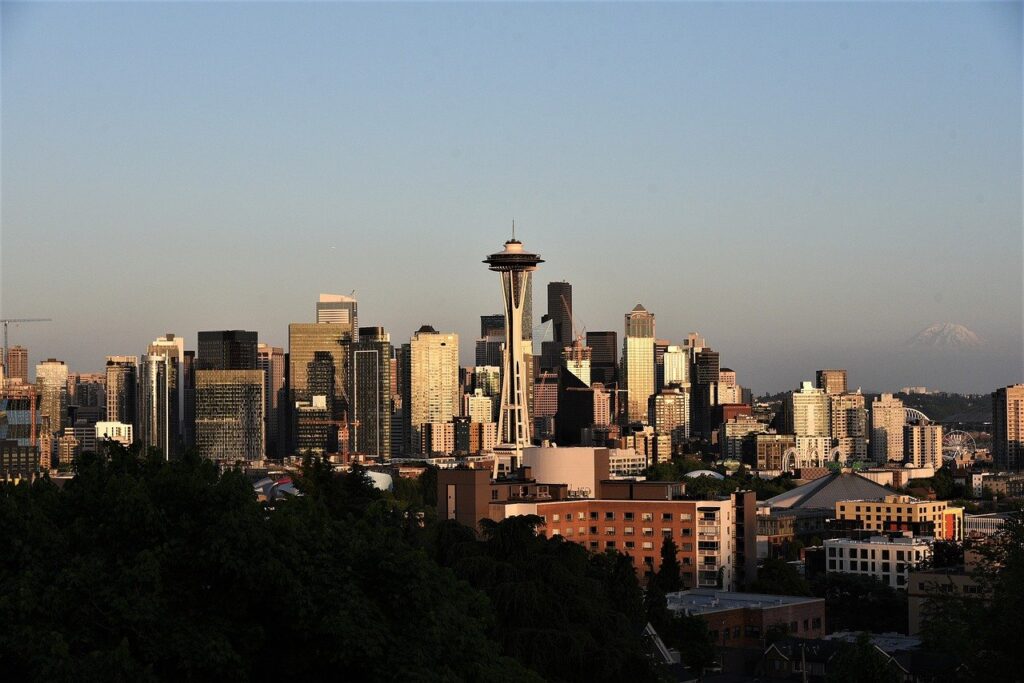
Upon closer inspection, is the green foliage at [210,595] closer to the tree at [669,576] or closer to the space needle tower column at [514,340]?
the tree at [669,576]

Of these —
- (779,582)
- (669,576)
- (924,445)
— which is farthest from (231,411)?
(669,576)

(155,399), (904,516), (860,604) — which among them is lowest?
(860,604)

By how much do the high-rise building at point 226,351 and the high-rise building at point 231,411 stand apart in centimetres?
476

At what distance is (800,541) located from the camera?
77562 mm

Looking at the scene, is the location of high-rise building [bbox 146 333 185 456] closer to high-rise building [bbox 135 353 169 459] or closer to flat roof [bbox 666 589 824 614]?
high-rise building [bbox 135 353 169 459]

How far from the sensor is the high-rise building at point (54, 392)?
18125cm

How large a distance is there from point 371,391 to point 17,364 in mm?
33840

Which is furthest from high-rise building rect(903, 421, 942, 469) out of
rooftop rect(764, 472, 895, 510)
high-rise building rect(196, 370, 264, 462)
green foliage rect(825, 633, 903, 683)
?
green foliage rect(825, 633, 903, 683)

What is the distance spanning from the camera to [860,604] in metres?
49.3

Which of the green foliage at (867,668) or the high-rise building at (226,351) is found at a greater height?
the high-rise building at (226,351)

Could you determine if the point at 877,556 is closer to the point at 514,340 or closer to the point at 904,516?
the point at 904,516

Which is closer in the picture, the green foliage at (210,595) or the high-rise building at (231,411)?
the green foliage at (210,595)

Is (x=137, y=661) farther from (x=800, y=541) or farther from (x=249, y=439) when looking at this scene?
(x=249, y=439)

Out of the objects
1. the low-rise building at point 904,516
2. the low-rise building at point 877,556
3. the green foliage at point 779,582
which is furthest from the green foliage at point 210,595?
the low-rise building at point 904,516
